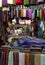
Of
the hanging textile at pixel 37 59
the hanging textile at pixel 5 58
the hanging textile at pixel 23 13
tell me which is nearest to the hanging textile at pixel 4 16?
the hanging textile at pixel 23 13

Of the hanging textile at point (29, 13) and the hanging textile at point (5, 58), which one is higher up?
the hanging textile at point (29, 13)

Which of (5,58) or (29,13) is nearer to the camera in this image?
(5,58)

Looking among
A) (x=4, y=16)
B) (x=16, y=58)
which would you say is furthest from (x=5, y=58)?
(x=4, y=16)

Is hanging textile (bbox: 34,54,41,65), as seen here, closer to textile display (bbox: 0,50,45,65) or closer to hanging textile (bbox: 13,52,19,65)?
textile display (bbox: 0,50,45,65)

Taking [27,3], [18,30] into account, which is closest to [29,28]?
[18,30]

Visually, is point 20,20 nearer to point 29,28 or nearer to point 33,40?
point 29,28

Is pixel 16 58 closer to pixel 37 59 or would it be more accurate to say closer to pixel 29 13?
pixel 37 59

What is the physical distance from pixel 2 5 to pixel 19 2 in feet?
0.51

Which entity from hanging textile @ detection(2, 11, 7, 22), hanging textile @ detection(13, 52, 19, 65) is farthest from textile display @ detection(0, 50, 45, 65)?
hanging textile @ detection(2, 11, 7, 22)

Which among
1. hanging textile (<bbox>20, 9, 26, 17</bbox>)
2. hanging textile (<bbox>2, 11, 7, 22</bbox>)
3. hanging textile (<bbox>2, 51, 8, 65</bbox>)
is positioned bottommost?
hanging textile (<bbox>2, 51, 8, 65</bbox>)

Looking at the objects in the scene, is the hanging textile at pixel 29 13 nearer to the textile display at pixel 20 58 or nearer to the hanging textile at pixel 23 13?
the hanging textile at pixel 23 13

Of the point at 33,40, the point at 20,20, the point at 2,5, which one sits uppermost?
the point at 2,5

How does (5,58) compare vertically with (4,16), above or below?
below

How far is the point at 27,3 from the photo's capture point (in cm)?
167
